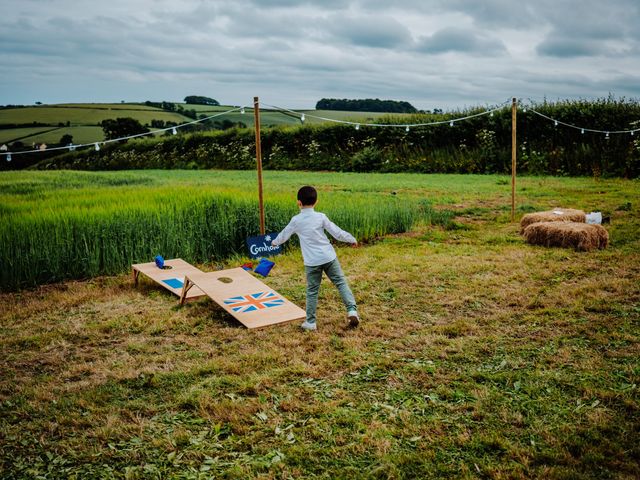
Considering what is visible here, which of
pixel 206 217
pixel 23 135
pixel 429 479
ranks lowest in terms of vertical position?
pixel 429 479

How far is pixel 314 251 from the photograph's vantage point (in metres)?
5.63

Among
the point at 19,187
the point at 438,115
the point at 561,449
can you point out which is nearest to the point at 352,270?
the point at 561,449

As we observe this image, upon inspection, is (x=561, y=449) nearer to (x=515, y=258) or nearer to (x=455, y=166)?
(x=515, y=258)

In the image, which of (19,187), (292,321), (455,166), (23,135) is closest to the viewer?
(292,321)

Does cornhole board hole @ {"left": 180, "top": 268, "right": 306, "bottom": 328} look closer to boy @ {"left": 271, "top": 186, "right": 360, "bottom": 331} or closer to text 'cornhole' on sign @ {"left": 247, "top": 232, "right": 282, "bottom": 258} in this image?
boy @ {"left": 271, "top": 186, "right": 360, "bottom": 331}

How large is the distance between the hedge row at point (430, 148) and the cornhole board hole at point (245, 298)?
20.0 meters

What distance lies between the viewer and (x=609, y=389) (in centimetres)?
409

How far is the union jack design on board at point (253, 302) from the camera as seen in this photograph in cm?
600

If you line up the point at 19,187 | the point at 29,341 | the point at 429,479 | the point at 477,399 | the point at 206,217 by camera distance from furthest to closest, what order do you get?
the point at 19,187 < the point at 206,217 < the point at 29,341 < the point at 477,399 < the point at 429,479

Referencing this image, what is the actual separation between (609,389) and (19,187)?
16.3 metres

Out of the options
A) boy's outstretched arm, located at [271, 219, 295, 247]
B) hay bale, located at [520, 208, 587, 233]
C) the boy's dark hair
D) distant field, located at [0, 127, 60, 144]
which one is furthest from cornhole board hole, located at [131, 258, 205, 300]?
distant field, located at [0, 127, 60, 144]

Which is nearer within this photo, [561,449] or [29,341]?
[561,449]

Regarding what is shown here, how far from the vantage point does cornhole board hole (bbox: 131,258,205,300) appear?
6.83m

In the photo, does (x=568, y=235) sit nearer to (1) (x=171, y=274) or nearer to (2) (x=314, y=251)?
(2) (x=314, y=251)
